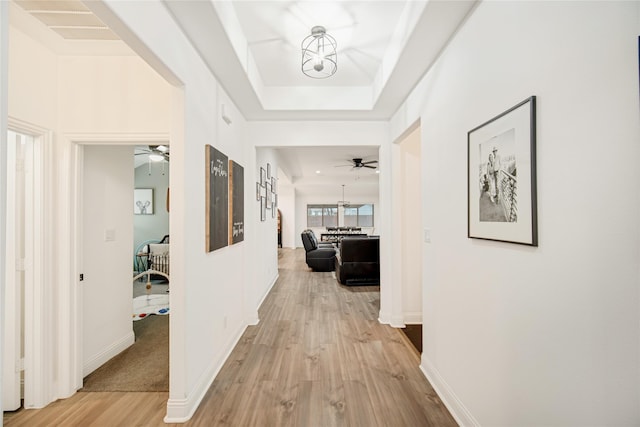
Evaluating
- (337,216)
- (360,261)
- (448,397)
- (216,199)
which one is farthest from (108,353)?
(337,216)

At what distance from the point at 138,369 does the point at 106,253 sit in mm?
1078

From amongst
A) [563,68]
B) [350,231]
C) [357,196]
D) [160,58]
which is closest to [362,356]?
[563,68]

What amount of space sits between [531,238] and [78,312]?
3.00 meters

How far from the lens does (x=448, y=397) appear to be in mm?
1927

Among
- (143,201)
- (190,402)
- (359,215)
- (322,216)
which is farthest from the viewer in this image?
(359,215)

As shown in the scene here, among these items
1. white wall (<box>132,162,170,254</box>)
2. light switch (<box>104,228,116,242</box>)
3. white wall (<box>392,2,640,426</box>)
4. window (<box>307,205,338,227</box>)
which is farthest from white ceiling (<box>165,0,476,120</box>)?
window (<box>307,205,338,227</box>)

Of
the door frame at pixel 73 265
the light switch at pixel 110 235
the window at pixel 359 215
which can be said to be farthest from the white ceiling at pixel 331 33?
the window at pixel 359 215

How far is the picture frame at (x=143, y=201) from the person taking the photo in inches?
275

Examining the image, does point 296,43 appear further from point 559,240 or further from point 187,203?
point 559,240

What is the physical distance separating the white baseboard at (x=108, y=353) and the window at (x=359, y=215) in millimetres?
10771

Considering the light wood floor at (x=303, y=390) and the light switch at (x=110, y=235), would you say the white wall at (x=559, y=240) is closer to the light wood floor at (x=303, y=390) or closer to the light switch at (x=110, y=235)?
the light wood floor at (x=303, y=390)

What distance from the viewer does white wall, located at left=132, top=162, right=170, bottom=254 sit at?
6.96 meters

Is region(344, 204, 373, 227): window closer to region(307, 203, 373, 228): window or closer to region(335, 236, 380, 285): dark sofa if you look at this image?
region(307, 203, 373, 228): window

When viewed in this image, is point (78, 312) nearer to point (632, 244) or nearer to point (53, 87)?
point (53, 87)
